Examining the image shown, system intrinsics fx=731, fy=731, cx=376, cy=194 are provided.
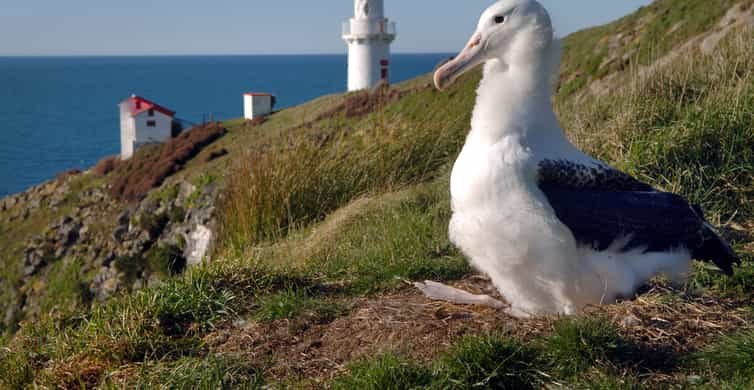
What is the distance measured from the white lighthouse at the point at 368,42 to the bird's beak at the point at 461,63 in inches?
1619

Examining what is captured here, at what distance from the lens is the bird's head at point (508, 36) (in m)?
3.44

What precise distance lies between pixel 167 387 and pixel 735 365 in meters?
2.30

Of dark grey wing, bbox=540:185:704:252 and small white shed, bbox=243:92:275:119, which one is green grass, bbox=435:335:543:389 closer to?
dark grey wing, bbox=540:185:704:252

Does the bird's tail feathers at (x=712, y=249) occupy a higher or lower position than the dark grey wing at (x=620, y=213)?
lower

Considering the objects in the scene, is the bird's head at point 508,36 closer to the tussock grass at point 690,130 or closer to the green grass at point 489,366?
the green grass at point 489,366

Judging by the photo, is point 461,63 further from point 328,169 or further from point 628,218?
point 328,169

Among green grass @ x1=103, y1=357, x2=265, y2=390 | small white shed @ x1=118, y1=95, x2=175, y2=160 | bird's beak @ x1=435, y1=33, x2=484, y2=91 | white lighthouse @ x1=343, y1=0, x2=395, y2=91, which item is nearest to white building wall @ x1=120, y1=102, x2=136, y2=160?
small white shed @ x1=118, y1=95, x2=175, y2=160

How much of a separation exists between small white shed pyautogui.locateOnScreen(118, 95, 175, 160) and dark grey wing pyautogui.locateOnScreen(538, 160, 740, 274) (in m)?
44.1

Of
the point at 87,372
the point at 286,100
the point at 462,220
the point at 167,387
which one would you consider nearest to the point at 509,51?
the point at 462,220

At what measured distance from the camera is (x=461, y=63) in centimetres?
356

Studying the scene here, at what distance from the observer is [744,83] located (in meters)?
6.65

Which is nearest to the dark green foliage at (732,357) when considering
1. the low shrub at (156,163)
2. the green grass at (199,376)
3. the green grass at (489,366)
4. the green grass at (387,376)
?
the green grass at (489,366)

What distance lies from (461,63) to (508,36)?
255 millimetres

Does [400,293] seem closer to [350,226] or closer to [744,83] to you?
[350,226]
